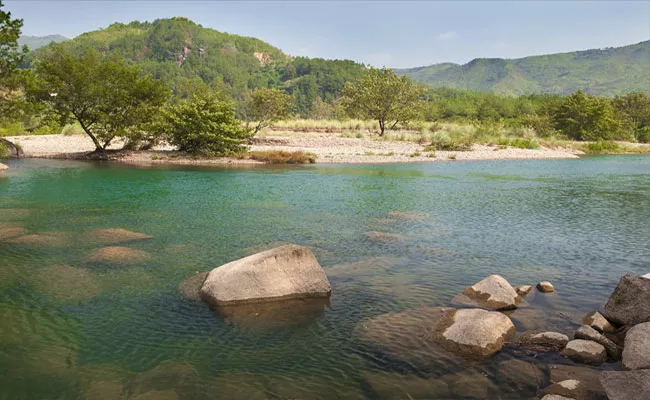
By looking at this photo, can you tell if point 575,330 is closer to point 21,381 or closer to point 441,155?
point 21,381

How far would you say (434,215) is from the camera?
20.8 meters

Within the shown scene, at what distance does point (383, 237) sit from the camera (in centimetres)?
1656

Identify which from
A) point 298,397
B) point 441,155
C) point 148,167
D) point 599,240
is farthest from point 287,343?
point 441,155

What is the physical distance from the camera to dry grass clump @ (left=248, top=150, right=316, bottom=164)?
136 feet

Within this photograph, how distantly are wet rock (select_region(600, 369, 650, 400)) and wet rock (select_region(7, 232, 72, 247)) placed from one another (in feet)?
46.5

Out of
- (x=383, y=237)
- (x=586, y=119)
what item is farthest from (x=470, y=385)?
(x=586, y=119)

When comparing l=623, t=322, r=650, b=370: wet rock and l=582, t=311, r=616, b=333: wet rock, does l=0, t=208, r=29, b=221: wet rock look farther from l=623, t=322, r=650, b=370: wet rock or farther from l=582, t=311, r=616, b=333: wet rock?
l=623, t=322, r=650, b=370: wet rock

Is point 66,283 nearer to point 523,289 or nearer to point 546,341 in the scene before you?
point 546,341

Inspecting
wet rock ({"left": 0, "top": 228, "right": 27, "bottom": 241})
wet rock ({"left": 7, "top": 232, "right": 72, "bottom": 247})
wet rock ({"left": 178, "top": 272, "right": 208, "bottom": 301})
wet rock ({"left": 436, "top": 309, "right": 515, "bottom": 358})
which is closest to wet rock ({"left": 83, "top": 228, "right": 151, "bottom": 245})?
wet rock ({"left": 7, "top": 232, "right": 72, "bottom": 247})

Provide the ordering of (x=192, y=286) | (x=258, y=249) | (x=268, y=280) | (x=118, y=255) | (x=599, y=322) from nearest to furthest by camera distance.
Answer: (x=599, y=322)
(x=268, y=280)
(x=192, y=286)
(x=118, y=255)
(x=258, y=249)

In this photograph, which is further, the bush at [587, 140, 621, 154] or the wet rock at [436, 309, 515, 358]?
the bush at [587, 140, 621, 154]

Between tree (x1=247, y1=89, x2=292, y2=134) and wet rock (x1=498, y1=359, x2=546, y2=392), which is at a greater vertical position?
tree (x1=247, y1=89, x2=292, y2=134)

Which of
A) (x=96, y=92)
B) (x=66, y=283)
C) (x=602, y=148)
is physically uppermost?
(x=96, y=92)

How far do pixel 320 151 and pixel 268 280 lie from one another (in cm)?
3839
